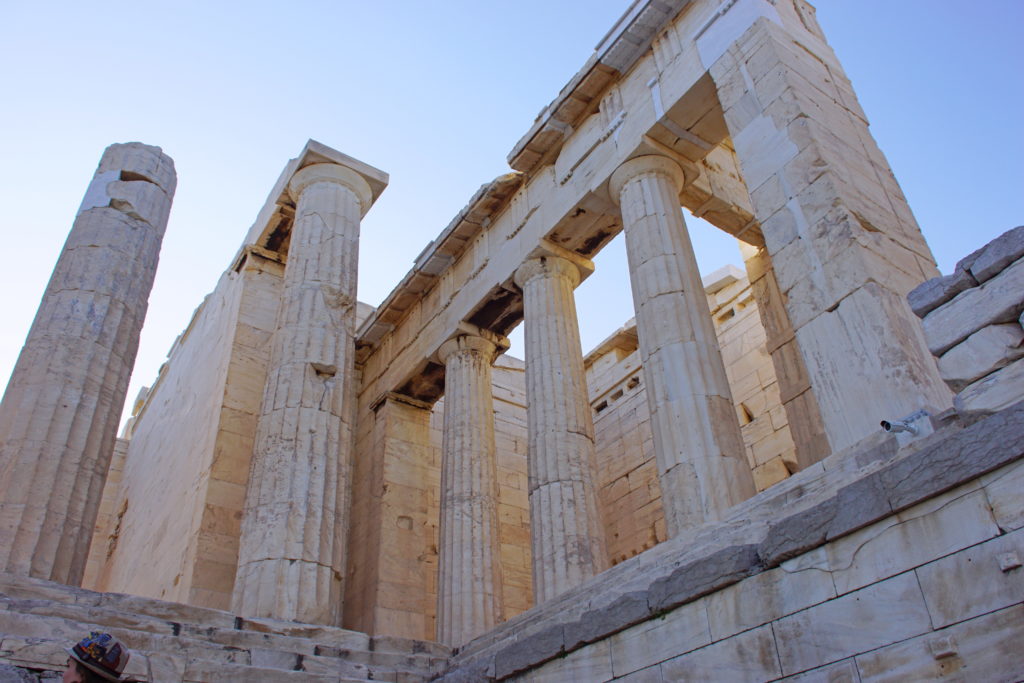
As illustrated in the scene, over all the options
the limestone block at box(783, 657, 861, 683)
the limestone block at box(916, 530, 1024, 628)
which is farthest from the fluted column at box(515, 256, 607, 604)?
the limestone block at box(916, 530, 1024, 628)

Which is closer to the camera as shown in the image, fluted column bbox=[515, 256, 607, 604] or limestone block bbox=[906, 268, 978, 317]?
limestone block bbox=[906, 268, 978, 317]

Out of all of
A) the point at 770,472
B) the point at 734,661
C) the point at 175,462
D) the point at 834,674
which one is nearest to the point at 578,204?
the point at 770,472

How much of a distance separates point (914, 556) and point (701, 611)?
1762 mm

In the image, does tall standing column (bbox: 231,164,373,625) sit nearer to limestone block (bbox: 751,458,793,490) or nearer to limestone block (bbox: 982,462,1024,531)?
limestone block (bbox: 751,458,793,490)

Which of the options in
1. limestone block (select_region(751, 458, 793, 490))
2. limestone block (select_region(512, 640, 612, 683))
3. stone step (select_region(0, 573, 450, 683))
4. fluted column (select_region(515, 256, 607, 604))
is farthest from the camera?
limestone block (select_region(751, 458, 793, 490))

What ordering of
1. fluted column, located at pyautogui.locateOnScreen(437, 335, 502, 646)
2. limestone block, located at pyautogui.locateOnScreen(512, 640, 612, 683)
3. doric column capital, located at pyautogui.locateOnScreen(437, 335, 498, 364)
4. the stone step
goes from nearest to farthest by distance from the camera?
1. limestone block, located at pyautogui.locateOnScreen(512, 640, 612, 683)
2. the stone step
3. fluted column, located at pyautogui.locateOnScreen(437, 335, 502, 646)
4. doric column capital, located at pyautogui.locateOnScreen(437, 335, 498, 364)

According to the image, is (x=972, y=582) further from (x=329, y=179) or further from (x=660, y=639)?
(x=329, y=179)

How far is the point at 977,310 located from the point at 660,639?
3407mm

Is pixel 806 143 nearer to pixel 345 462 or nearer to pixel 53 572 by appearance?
pixel 345 462

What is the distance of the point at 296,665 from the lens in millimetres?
9609

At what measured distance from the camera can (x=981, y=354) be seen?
5.62m

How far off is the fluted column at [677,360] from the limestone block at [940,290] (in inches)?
185

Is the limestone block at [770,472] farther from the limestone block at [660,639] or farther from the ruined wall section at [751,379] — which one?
the limestone block at [660,639]

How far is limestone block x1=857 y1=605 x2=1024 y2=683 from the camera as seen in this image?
4.89m
